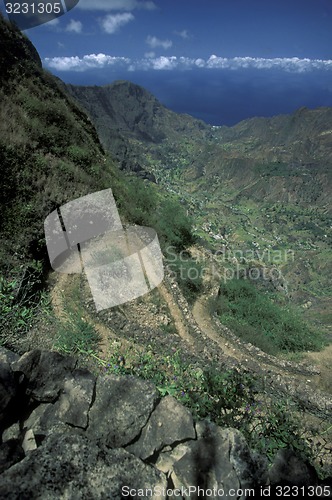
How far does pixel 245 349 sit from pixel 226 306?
5044mm

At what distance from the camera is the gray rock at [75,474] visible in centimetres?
263

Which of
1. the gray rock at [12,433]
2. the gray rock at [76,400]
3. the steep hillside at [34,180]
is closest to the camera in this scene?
the gray rock at [12,433]

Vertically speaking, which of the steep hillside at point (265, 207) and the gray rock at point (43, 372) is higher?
the gray rock at point (43, 372)

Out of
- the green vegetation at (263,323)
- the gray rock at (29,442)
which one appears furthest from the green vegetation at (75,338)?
the green vegetation at (263,323)

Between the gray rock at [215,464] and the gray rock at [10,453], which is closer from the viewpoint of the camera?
the gray rock at [10,453]

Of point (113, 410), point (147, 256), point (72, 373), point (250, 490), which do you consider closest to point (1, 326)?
point (72, 373)

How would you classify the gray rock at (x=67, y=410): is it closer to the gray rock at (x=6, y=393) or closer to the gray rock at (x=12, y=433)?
the gray rock at (x=12, y=433)

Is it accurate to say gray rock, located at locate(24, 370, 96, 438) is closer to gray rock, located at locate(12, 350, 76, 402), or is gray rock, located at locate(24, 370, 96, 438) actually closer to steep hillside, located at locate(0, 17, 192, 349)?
gray rock, located at locate(12, 350, 76, 402)

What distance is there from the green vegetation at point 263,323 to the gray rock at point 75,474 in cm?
1432

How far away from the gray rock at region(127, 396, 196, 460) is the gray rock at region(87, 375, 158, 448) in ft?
0.26

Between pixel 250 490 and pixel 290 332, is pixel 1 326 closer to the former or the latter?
pixel 250 490

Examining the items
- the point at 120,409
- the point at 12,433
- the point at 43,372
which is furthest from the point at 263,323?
the point at 12,433

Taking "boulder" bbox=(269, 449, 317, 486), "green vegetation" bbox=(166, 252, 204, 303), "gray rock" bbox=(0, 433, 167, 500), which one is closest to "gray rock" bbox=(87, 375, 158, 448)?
"gray rock" bbox=(0, 433, 167, 500)

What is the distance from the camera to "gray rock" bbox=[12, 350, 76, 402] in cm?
394
